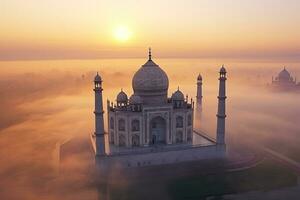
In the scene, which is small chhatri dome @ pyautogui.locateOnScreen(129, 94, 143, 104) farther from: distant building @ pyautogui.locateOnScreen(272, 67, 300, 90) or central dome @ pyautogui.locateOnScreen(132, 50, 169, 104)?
distant building @ pyautogui.locateOnScreen(272, 67, 300, 90)

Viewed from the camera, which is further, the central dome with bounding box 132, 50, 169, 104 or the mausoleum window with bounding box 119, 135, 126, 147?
the central dome with bounding box 132, 50, 169, 104

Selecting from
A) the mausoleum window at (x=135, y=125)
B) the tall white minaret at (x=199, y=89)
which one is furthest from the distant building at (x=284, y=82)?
the mausoleum window at (x=135, y=125)

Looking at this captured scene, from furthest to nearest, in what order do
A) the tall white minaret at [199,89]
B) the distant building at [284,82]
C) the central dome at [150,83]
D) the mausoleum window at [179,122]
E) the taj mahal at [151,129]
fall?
the distant building at [284,82] < the tall white minaret at [199,89] < the central dome at [150,83] < the mausoleum window at [179,122] < the taj mahal at [151,129]

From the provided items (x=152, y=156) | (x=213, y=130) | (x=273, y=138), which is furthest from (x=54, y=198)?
(x=273, y=138)

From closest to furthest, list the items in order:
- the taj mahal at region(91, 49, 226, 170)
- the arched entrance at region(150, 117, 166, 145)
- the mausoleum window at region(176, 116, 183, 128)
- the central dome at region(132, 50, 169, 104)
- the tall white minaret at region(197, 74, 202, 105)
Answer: the taj mahal at region(91, 49, 226, 170), the arched entrance at region(150, 117, 166, 145), the mausoleum window at region(176, 116, 183, 128), the central dome at region(132, 50, 169, 104), the tall white minaret at region(197, 74, 202, 105)

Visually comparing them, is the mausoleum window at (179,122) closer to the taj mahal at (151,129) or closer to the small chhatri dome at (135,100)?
the taj mahal at (151,129)

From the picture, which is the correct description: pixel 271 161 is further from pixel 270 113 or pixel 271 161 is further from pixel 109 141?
pixel 270 113

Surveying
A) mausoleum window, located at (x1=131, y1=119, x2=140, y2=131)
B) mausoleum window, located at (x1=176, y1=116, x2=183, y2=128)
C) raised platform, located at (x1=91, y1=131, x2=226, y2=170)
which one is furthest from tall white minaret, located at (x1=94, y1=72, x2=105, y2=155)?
mausoleum window, located at (x1=176, y1=116, x2=183, y2=128)
